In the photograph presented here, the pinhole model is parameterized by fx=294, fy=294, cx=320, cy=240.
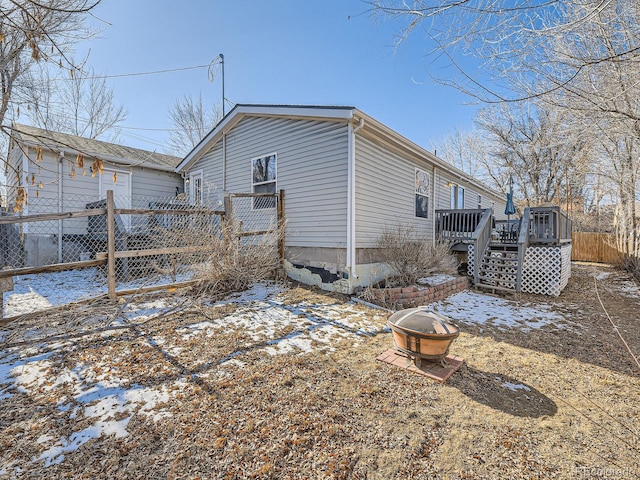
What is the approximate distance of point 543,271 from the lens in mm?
7453

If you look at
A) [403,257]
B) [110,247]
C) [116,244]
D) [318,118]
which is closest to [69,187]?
[116,244]

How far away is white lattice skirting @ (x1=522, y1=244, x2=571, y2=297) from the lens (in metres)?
7.27

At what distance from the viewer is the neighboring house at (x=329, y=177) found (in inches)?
248

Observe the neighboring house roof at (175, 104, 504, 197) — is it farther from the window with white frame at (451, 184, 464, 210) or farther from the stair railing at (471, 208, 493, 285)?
the stair railing at (471, 208, 493, 285)

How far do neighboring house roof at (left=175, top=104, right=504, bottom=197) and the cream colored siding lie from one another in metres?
0.28

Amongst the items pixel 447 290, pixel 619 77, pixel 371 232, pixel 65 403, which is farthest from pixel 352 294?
pixel 619 77

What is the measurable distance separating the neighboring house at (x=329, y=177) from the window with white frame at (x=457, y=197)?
2.81 m

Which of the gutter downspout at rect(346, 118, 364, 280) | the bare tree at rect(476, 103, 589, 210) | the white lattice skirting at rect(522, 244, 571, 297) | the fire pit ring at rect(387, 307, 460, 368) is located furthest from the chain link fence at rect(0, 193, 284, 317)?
the bare tree at rect(476, 103, 589, 210)

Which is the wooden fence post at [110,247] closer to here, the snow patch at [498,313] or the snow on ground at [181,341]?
the snow on ground at [181,341]

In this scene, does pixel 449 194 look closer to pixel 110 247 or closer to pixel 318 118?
pixel 318 118

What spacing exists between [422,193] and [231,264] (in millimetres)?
6474

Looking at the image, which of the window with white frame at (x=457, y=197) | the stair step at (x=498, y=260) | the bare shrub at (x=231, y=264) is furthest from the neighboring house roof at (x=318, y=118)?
the stair step at (x=498, y=260)

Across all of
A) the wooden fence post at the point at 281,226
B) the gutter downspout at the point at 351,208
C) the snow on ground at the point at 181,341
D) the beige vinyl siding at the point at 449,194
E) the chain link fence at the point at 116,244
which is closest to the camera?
the snow on ground at the point at 181,341

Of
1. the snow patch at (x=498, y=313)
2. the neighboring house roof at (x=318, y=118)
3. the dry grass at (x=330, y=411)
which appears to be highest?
the neighboring house roof at (x=318, y=118)
